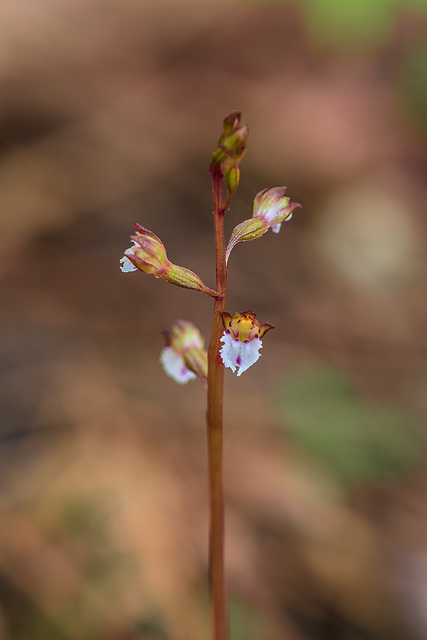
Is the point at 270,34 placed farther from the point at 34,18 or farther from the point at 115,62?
the point at 34,18

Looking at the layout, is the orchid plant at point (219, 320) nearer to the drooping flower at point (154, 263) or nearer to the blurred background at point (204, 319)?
the drooping flower at point (154, 263)

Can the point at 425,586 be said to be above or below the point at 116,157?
below

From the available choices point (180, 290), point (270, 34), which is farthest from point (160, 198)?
point (270, 34)

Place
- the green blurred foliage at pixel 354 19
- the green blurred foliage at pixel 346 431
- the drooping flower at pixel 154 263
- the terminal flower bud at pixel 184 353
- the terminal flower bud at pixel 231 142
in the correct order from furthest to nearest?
the green blurred foliage at pixel 354 19 → the green blurred foliage at pixel 346 431 → the terminal flower bud at pixel 184 353 → the drooping flower at pixel 154 263 → the terminal flower bud at pixel 231 142

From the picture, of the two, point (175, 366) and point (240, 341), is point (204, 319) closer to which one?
point (175, 366)

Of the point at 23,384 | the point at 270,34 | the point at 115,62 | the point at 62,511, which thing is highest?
the point at 270,34

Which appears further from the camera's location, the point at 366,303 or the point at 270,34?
the point at 270,34

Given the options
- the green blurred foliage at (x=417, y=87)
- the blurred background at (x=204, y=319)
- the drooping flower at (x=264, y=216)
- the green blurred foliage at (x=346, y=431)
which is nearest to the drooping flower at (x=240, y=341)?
the drooping flower at (x=264, y=216)
